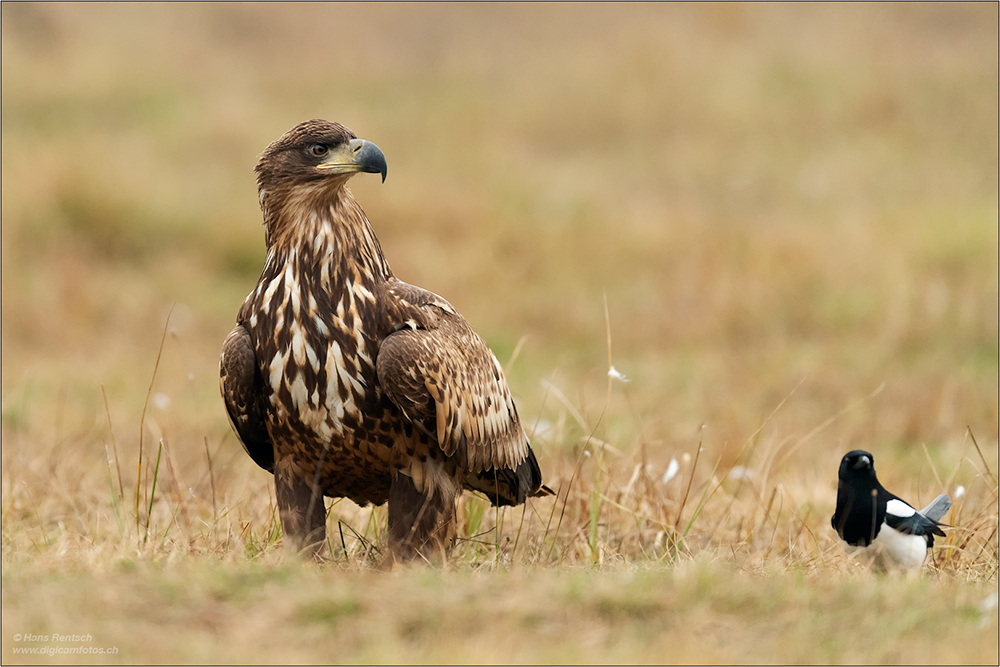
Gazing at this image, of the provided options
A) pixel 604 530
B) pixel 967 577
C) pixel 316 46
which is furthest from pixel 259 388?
pixel 316 46

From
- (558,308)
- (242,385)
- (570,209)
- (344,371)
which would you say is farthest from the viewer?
(570,209)

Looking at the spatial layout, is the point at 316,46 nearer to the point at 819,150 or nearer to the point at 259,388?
the point at 819,150

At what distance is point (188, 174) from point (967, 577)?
38.1ft

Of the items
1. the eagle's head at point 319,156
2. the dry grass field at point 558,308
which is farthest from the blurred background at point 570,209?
the eagle's head at point 319,156

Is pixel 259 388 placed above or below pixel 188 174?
below

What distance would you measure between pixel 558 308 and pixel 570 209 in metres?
2.66

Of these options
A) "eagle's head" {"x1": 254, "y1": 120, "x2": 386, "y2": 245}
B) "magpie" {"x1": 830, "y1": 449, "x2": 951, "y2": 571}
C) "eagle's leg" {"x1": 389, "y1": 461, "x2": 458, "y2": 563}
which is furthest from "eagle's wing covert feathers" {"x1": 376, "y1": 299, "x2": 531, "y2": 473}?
"magpie" {"x1": 830, "y1": 449, "x2": 951, "y2": 571}

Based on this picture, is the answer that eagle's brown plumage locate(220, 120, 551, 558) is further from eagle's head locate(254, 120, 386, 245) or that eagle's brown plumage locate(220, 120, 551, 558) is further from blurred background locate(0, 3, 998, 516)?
blurred background locate(0, 3, 998, 516)

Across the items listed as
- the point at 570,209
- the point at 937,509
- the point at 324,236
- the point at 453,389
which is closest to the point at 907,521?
the point at 937,509

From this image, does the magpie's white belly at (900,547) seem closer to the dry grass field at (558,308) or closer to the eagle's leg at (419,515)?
the dry grass field at (558,308)

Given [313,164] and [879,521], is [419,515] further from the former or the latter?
[879,521]

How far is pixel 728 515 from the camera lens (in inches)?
201

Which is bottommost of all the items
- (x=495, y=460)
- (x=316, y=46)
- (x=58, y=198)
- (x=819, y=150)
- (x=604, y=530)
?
(x=604, y=530)

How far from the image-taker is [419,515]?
3975 millimetres
